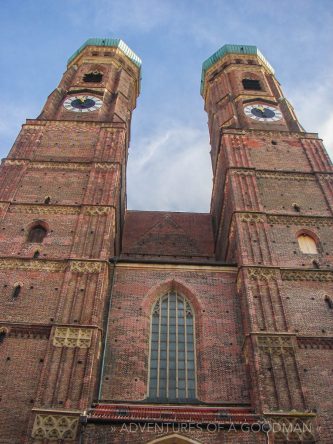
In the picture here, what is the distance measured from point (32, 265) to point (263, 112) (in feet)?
52.6

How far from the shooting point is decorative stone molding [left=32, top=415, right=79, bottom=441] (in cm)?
1247

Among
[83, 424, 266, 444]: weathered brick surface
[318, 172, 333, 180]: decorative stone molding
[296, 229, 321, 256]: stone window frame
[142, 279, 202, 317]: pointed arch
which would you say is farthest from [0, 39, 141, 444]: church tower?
[318, 172, 333, 180]: decorative stone molding

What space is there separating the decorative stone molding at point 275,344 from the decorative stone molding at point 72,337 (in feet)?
16.4

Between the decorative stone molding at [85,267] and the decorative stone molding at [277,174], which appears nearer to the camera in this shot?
the decorative stone molding at [85,267]

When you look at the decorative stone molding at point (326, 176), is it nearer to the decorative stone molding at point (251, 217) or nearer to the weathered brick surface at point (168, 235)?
the decorative stone molding at point (251, 217)

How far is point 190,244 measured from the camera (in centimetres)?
2431

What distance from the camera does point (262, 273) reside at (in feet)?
56.2

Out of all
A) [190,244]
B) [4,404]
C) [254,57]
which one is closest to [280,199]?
[190,244]

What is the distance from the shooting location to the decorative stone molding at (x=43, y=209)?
64.5ft

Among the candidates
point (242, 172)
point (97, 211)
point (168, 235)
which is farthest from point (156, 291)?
point (168, 235)

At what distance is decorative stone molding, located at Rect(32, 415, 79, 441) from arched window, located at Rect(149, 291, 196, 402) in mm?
2760

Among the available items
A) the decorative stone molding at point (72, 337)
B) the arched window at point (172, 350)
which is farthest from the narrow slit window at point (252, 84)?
the decorative stone molding at point (72, 337)

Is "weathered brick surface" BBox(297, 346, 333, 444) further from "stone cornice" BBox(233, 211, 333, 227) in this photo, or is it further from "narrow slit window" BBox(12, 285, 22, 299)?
"narrow slit window" BBox(12, 285, 22, 299)

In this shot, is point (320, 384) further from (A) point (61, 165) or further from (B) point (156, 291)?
(A) point (61, 165)
